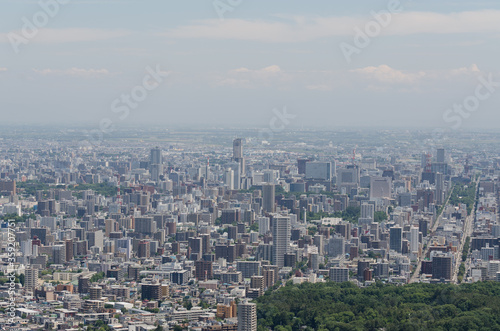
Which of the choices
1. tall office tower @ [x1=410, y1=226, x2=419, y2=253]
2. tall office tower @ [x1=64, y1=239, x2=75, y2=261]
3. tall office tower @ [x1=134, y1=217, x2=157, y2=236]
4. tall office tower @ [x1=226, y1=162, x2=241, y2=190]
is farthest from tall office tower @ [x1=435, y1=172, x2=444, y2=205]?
tall office tower @ [x1=64, y1=239, x2=75, y2=261]

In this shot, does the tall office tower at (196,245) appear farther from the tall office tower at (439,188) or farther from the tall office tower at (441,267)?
the tall office tower at (439,188)

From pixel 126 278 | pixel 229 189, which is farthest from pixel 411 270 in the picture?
pixel 229 189

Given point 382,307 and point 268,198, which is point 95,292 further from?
point 268,198

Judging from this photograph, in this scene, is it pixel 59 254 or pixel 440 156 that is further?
pixel 440 156

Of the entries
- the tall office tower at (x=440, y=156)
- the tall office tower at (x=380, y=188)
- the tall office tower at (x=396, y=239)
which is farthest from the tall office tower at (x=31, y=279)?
the tall office tower at (x=440, y=156)

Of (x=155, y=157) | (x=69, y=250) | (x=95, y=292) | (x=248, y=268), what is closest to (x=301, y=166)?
(x=155, y=157)

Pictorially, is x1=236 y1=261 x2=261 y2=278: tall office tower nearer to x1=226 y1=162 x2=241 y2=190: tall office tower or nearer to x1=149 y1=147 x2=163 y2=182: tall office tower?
x1=226 y1=162 x2=241 y2=190: tall office tower
